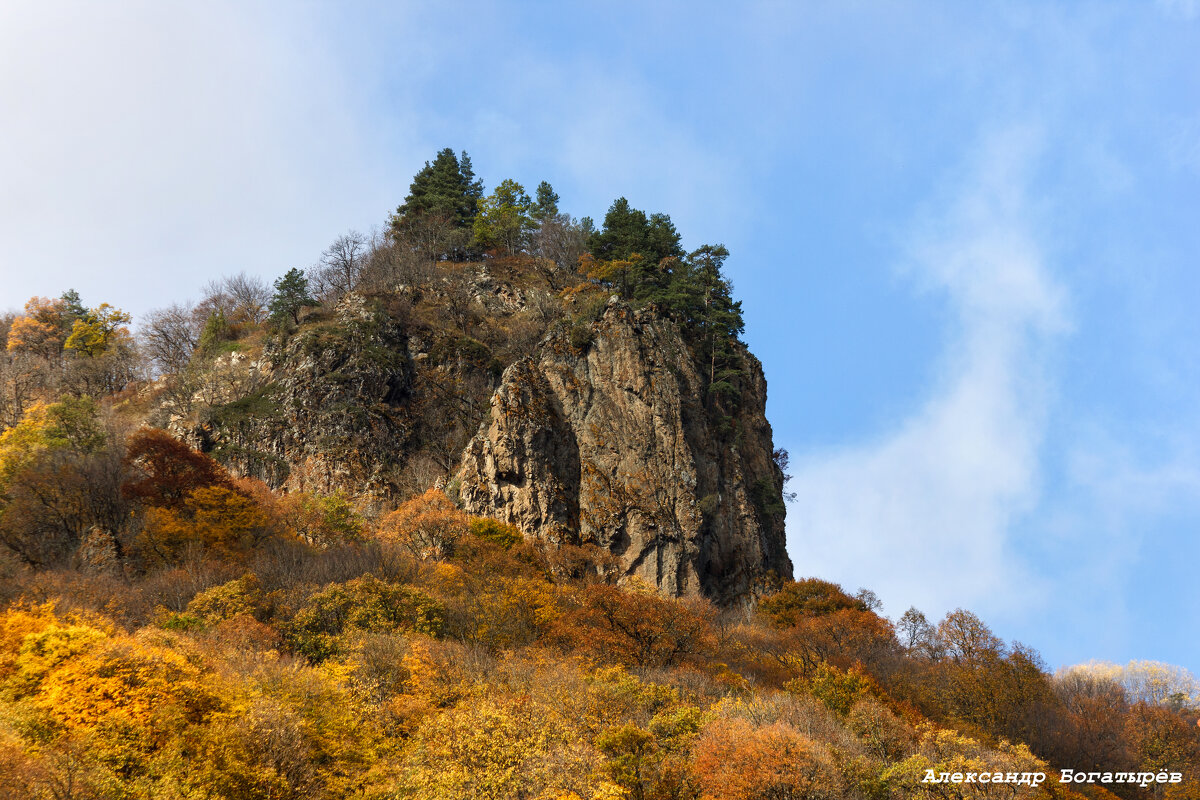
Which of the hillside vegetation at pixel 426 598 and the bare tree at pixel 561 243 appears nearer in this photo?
the hillside vegetation at pixel 426 598

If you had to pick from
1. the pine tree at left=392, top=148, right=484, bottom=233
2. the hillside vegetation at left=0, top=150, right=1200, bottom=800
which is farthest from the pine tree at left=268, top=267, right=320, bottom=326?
the pine tree at left=392, top=148, right=484, bottom=233

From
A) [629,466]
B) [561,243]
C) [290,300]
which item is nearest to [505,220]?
[561,243]

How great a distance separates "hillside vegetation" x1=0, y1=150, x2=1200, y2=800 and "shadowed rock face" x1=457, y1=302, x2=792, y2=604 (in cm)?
58

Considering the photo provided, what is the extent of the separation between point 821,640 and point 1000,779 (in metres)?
24.8

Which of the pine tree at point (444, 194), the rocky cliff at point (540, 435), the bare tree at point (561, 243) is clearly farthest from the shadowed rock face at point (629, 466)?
the pine tree at point (444, 194)

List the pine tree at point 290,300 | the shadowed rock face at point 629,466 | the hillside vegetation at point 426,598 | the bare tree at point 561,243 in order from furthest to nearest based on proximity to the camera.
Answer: the bare tree at point 561,243
the pine tree at point 290,300
the shadowed rock face at point 629,466
the hillside vegetation at point 426,598

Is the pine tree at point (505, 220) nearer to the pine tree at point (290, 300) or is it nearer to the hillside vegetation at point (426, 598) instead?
the hillside vegetation at point (426, 598)

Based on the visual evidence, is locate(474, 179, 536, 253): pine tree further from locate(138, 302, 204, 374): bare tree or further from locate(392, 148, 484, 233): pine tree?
locate(138, 302, 204, 374): bare tree

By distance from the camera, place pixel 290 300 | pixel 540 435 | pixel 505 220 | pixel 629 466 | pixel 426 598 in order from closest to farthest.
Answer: pixel 426 598
pixel 540 435
pixel 629 466
pixel 290 300
pixel 505 220

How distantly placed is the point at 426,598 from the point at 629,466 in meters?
22.1

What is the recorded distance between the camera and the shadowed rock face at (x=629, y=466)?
174ft

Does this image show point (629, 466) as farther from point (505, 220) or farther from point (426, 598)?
point (505, 220)

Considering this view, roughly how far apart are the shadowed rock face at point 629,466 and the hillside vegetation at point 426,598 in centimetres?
58

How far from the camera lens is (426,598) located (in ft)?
124
